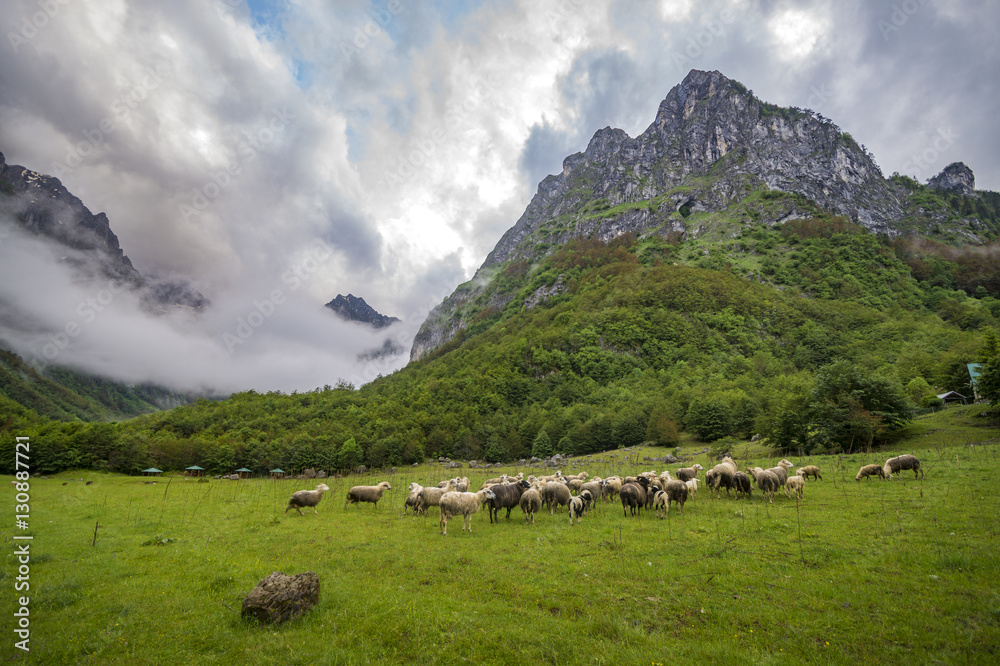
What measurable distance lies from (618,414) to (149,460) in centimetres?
9197

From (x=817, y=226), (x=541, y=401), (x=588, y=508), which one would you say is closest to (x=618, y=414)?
(x=541, y=401)

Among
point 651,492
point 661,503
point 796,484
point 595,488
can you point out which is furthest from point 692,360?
point 661,503

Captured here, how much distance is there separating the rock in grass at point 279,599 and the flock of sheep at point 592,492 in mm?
7598

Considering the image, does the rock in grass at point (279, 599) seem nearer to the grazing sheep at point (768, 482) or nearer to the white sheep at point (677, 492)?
the white sheep at point (677, 492)

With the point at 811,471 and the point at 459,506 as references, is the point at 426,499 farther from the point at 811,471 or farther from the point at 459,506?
the point at 811,471

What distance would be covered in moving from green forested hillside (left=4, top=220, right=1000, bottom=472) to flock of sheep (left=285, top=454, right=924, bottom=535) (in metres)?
22.0

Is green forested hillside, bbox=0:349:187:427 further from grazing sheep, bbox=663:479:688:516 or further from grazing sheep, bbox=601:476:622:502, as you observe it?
grazing sheep, bbox=663:479:688:516

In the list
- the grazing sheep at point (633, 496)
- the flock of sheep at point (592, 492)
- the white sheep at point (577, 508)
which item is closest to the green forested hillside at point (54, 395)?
the flock of sheep at point (592, 492)

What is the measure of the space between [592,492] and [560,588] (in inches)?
486

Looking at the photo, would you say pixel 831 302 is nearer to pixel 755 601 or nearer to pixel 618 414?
pixel 618 414

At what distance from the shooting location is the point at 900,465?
20562mm

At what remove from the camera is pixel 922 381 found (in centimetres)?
5675

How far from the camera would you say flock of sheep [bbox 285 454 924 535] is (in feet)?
55.5

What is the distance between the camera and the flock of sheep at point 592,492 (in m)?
16.9
